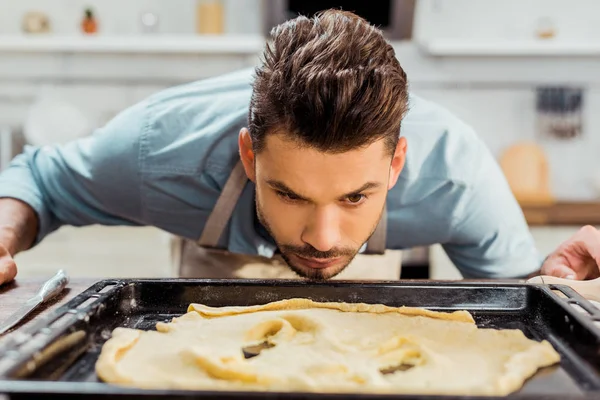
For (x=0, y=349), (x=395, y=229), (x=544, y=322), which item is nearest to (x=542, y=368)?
(x=544, y=322)

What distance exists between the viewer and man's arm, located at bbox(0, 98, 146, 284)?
157 cm

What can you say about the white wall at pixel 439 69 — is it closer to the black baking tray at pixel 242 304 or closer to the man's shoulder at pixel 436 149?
the man's shoulder at pixel 436 149

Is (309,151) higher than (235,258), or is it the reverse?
(309,151)

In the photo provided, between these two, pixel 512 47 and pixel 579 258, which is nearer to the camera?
pixel 579 258

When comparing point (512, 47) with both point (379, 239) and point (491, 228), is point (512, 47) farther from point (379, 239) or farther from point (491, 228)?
point (379, 239)

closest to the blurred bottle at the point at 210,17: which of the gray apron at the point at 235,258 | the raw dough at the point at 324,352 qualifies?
the gray apron at the point at 235,258

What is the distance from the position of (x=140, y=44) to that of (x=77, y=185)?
152 centimetres

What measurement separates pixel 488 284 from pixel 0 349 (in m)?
0.69

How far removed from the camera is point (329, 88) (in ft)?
3.70

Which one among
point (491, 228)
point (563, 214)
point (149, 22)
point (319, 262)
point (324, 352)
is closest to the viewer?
point (324, 352)

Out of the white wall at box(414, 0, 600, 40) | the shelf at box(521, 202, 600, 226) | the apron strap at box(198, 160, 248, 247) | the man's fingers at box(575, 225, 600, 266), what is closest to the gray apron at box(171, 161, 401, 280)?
the apron strap at box(198, 160, 248, 247)

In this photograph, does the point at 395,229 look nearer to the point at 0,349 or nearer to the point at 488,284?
the point at 488,284

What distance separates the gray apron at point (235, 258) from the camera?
152cm

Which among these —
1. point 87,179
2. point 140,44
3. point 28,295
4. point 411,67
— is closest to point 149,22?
point 140,44
